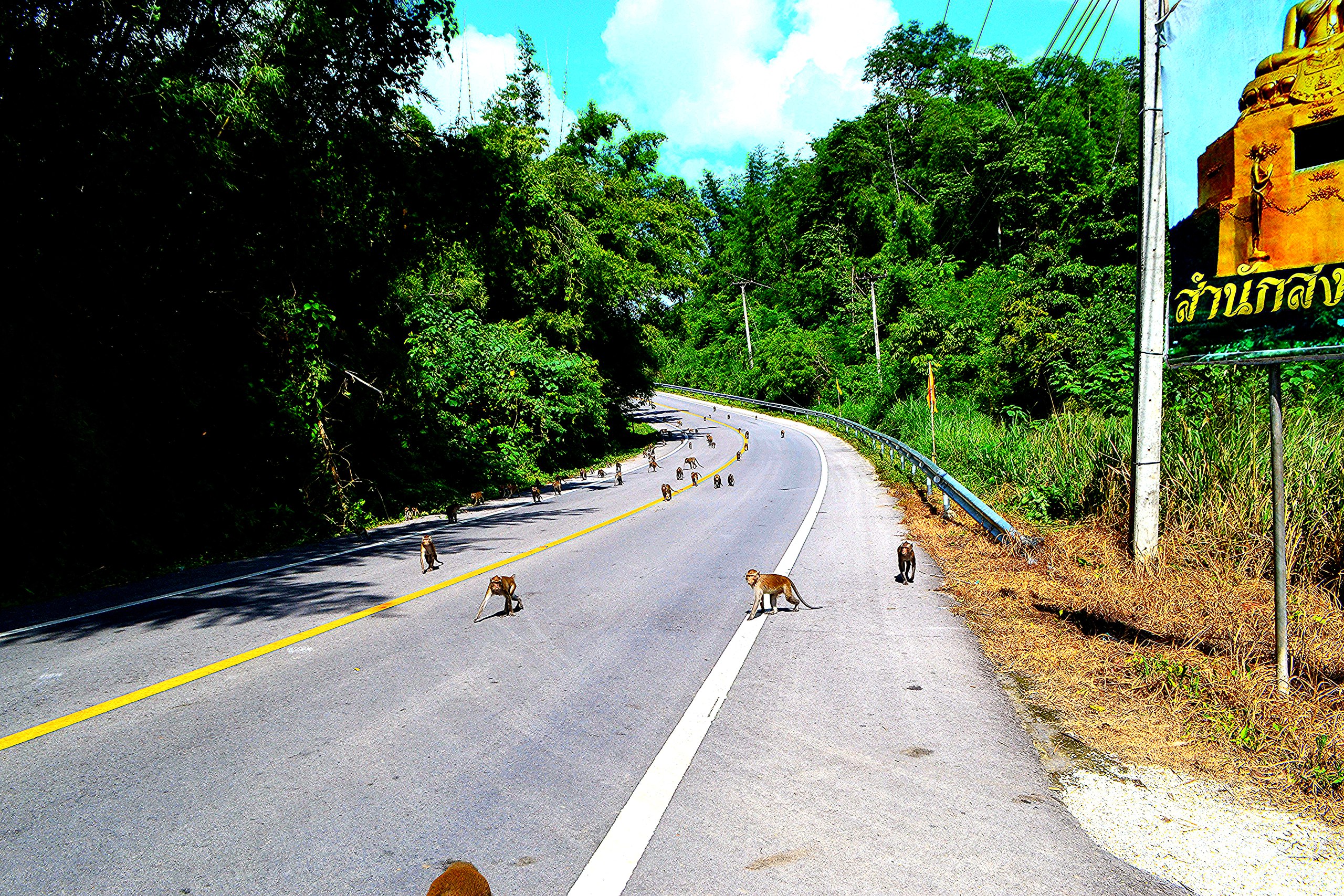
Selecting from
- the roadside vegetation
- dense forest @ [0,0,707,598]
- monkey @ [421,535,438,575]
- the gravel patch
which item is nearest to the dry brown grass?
the roadside vegetation

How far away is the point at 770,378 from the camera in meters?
59.3

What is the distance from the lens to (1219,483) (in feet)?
24.6

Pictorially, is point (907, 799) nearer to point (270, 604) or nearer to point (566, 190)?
point (270, 604)

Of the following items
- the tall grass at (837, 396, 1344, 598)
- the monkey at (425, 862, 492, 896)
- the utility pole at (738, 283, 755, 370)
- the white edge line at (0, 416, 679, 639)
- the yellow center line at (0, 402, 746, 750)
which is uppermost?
the utility pole at (738, 283, 755, 370)

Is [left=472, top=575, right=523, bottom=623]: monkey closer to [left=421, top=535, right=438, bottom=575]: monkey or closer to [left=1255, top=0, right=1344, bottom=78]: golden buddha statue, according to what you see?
[left=421, top=535, right=438, bottom=575]: monkey

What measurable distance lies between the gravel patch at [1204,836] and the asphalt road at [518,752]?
18 cm

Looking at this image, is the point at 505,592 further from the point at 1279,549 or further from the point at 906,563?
the point at 1279,549

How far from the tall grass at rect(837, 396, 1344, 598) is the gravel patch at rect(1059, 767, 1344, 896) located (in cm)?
417

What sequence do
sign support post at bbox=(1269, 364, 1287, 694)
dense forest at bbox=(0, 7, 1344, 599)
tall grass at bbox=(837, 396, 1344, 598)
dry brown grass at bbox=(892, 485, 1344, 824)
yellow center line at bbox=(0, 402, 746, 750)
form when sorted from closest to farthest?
1. dry brown grass at bbox=(892, 485, 1344, 824)
2. sign support post at bbox=(1269, 364, 1287, 694)
3. yellow center line at bbox=(0, 402, 746, 750)
4. tall grass at bbox=(837, 396, 1344, 598)
5. dense forest at bbox=(0, 7, 1344, 599)

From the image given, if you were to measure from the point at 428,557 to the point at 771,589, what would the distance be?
4637 mm

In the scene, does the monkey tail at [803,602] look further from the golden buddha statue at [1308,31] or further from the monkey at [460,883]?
the golden buddha statue at [1308,31]

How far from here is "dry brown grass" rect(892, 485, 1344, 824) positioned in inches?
149

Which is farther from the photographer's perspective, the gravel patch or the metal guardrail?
the metal guardrail

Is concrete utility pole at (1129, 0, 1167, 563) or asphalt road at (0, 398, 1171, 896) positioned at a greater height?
concrete utility pole at (1129, 0, 1167, 563)
